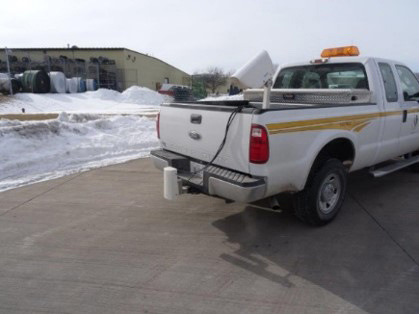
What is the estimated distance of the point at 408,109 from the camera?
5582 millimetres

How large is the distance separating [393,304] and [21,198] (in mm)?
5053

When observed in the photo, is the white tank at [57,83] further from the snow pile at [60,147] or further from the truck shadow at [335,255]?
the truck shadow at [335,255]

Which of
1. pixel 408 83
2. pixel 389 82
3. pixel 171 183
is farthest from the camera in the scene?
pixel 408 83

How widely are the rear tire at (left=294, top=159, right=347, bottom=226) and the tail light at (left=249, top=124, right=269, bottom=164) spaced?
3.11 feet

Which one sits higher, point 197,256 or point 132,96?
point 132,96

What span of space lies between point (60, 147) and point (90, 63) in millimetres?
32844

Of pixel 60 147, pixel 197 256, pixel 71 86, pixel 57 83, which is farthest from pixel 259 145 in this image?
pixel 71 86

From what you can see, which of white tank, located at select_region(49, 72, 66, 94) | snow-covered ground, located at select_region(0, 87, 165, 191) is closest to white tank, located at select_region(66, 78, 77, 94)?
white tank, located at select_region(49, 72, 66, 94)

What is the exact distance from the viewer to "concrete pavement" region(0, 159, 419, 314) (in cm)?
303

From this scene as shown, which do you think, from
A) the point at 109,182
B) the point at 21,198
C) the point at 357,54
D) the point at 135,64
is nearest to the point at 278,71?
the point at 357,54

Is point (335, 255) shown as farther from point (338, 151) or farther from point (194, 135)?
point (194, 135)

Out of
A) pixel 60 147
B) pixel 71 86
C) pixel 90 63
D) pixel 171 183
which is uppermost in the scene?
pixel 90 63

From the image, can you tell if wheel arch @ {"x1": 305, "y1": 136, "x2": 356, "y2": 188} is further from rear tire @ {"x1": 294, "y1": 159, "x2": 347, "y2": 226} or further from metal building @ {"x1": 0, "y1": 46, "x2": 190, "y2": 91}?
metal building @ {"x1": 0, "y1": 46, "x2": 190, "y2": 91}

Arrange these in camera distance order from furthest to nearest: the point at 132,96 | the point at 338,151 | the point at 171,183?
Result: 1. the point at 132,96
2. the point at 338,151
3. the point at 171,183
